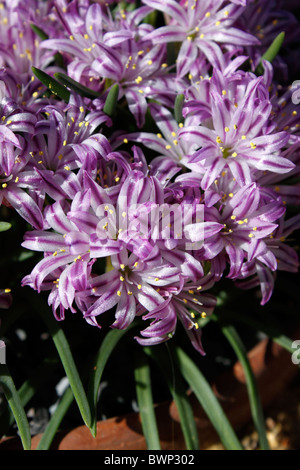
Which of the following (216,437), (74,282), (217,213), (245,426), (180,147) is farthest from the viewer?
(245,426)

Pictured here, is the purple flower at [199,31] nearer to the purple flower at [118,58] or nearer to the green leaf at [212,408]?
the purple flower at [118,58]

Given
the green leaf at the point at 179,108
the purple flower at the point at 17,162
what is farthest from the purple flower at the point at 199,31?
the purple flower at the point at 17,162

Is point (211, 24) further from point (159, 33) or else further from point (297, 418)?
point (297, 418)

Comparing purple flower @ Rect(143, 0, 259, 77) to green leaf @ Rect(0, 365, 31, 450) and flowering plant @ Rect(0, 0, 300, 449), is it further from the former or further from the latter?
green leaf @ Rect(0, 365, 31, 450)

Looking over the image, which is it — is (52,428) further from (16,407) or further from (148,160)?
(148,160)

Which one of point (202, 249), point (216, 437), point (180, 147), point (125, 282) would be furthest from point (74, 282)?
point (216, 437)

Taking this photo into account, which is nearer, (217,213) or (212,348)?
(217,213)
